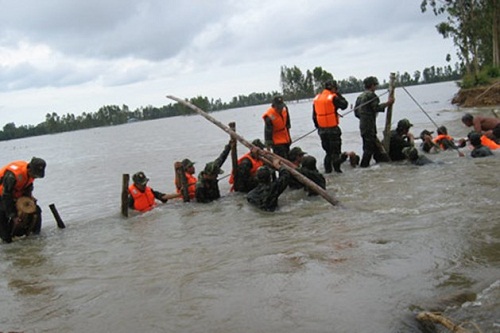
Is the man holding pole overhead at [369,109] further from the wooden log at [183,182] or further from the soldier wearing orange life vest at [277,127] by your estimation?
the wooden log at [183,182]

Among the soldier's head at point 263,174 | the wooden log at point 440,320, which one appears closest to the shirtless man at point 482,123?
the soldier's head at point 263,174

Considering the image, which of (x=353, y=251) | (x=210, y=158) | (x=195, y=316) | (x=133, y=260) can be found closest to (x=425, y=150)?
(x=353, y=251)

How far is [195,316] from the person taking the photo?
16.6ft

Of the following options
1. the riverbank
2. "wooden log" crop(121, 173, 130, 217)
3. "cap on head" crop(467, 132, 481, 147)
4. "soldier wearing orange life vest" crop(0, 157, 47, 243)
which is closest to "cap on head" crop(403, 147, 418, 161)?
"cap on head" crop(467, 132, 481, 147)

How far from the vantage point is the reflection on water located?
4.76 meters

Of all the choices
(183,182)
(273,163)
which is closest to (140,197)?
(183,182)

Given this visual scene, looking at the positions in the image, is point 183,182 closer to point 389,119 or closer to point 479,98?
point 389,119

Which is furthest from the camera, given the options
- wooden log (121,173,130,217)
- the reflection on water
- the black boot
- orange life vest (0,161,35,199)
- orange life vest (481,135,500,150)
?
the black boot

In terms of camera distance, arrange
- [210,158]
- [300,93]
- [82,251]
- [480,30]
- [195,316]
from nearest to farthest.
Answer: [195,316] < [82,251] < [210,158] < [480,30] < [300,93]

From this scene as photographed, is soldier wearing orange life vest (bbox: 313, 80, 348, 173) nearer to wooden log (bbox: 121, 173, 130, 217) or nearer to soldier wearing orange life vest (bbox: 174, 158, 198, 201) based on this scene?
soldier wearing orange life vest (bbox: 174, 158, 198, 201)

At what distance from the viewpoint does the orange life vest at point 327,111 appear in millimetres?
11664

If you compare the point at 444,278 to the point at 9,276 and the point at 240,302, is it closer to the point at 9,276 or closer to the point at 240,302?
the point at 240,302

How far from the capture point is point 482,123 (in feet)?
43.5

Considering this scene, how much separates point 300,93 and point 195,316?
439 feet
